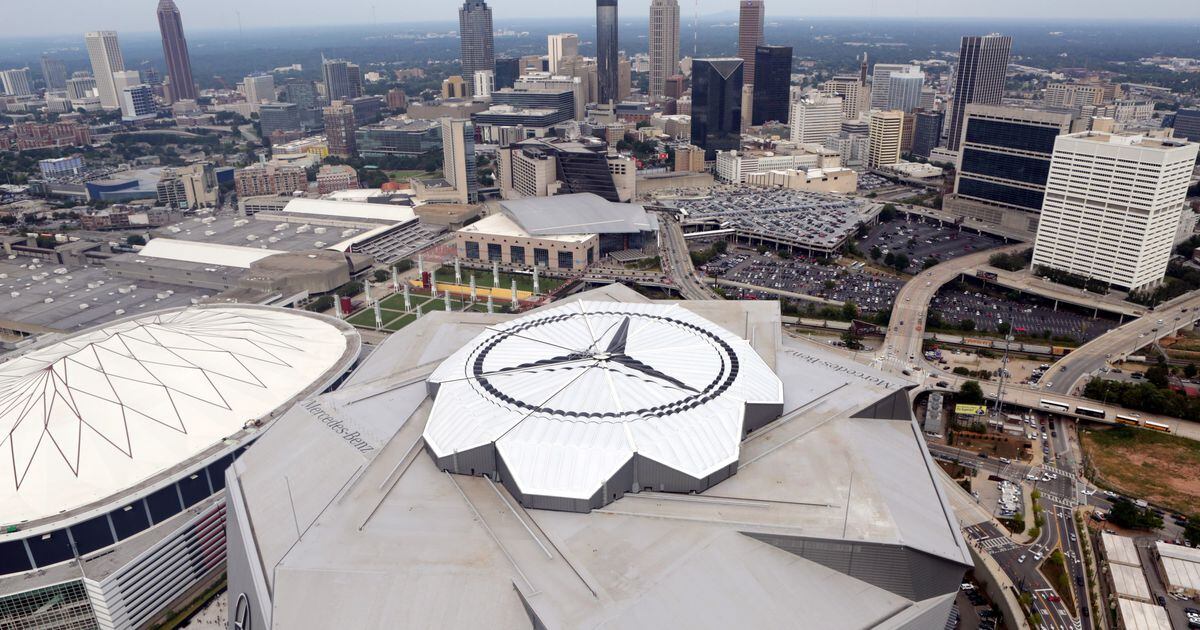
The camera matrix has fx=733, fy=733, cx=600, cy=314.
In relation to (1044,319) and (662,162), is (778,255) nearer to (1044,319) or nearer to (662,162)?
(1044,319)

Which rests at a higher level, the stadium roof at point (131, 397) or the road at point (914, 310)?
the stadium roof at point (131, 397)

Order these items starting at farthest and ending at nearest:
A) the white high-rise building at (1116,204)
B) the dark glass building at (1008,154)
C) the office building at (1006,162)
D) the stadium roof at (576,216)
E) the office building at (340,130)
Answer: the office building at (340,130) → the office building at (1006,162) → the dark glass building at (1008,154) → the stadium roof at (576,216) → the white high-rise building at (1116,204)

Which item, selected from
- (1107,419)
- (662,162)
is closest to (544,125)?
(662,162)

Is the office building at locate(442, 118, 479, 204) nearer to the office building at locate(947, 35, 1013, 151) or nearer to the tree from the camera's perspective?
the tree

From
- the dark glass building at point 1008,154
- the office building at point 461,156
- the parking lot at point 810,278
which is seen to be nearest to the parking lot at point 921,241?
the dark glass building at point 1008,154

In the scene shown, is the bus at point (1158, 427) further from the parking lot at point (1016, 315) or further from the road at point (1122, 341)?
the parking lot at point (1016, 315)

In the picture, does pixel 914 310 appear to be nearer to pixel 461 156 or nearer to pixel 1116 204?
pixel 1116 204

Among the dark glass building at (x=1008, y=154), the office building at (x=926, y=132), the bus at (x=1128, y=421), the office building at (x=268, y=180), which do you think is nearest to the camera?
the bus at (x=1128, y=421)
